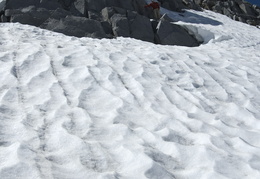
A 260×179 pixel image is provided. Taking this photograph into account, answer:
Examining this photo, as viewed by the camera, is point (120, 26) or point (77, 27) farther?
point (120, 26)

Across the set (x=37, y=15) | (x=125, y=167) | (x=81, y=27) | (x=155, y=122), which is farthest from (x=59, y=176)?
(x=37, y=15)

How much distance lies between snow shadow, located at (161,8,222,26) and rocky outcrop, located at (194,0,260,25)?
359 inches

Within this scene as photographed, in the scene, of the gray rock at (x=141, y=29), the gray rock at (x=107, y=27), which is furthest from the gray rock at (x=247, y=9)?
the gray rock at (x=107, y=27)

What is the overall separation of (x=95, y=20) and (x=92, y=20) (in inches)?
12.7

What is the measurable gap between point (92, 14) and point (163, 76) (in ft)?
30.2

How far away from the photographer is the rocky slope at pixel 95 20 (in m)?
11.2

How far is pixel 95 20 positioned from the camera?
39.0ft

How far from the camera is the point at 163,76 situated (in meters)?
4.96

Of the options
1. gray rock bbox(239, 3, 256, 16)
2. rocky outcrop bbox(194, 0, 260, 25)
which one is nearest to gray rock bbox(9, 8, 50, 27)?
rocky outcrop bbox(194, 0, 260, 25)

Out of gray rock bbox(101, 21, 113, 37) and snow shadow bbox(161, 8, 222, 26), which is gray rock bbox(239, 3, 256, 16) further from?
gray rock bbox(101, 21, 113, 37)

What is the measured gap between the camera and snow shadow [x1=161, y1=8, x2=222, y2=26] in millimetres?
16242

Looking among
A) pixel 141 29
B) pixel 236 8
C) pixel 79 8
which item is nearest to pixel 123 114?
pixel 141 29

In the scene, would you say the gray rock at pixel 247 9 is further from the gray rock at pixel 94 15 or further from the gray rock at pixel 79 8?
the gray rock at pixel 79 8

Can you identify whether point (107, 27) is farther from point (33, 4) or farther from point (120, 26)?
point (33, 4)
